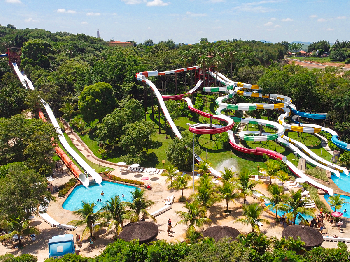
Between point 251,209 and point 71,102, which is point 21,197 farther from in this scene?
point 71,102

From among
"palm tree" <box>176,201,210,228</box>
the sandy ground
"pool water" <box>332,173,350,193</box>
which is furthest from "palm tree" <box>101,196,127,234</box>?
"pool water" <box>332,173,350,193</box>

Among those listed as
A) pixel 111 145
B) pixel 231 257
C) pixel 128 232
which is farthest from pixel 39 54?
pixel 231 257

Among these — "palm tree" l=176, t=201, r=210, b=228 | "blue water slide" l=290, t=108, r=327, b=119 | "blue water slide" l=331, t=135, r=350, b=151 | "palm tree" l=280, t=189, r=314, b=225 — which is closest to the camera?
"palm tree" l=176, t=201, r=210, b=228

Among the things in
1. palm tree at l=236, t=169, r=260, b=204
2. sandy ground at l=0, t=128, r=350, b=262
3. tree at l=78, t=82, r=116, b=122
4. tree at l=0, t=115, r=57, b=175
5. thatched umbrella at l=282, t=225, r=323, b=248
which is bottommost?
sandy ground at l=0, t=128, r=350, b=262

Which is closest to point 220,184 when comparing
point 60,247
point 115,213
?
point 115,213

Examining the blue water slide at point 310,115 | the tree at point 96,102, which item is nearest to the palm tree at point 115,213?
the tree at point 96,102

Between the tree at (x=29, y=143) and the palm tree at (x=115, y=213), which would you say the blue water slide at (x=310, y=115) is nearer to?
the palm tree at (x=115, y=213)

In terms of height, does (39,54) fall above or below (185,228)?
above

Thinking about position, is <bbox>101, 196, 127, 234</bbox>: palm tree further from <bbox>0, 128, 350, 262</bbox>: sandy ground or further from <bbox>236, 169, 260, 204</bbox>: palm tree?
<bbox>236, 169, 260, 204</bbox>: palm tree
